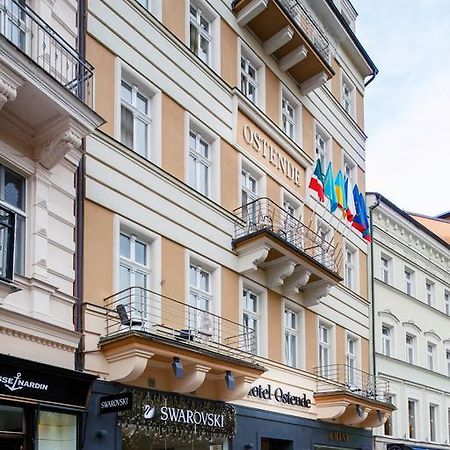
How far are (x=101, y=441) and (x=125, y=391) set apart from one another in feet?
2.62

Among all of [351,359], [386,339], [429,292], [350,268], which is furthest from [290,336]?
[429,292]

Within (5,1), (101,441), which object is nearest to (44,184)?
(5,1)

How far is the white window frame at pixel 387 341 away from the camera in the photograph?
2662cm

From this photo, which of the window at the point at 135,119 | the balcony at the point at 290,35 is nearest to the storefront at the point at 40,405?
the window at the point at 135,119

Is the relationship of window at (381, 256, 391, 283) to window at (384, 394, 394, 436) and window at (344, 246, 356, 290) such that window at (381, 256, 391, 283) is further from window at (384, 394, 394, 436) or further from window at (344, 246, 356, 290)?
window at (384, 394, 394, 436)

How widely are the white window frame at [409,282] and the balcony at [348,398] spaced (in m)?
6.29

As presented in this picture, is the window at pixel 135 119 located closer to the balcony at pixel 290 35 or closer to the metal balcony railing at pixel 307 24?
the balcony at pixel 290 35

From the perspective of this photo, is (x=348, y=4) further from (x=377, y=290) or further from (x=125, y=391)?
(x=125, y=391)

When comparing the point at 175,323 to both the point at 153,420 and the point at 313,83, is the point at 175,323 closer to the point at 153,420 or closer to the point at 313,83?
the point at 153,420

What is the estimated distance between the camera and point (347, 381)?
74.0 ft

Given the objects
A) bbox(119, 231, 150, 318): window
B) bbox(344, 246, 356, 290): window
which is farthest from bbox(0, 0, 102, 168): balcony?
bbox(344, 246, 356, 290): window

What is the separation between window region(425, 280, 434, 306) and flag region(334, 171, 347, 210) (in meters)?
9.28

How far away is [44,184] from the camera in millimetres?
12273

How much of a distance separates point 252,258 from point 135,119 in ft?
12.9
